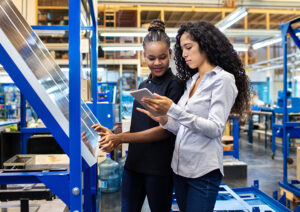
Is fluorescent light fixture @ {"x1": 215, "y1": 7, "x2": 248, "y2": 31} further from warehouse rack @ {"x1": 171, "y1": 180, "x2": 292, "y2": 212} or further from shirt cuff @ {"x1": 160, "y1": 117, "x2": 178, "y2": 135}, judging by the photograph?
shirt cuff @ {"x1": 160, "y1": 117, "x2": 178, "y2": 135}

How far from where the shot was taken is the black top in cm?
139

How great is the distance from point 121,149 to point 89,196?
3.89 meters

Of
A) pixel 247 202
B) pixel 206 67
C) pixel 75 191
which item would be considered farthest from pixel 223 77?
pixel 247 202

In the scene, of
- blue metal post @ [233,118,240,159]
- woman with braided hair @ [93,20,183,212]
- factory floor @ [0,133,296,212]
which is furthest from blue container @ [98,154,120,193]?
woman with braided hair @ [93,20,183,212]

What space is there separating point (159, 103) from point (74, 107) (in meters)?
0.36

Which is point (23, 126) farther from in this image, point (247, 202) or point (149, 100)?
point (247, 202)

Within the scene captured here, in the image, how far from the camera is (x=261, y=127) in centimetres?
825

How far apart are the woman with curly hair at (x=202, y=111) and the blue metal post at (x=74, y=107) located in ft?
1.08

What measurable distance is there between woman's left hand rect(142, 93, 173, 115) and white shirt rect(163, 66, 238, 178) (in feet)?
0.07

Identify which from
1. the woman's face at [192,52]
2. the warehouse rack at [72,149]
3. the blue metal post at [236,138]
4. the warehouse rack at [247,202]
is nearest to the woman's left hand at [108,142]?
the warehouse rack at [72,149]

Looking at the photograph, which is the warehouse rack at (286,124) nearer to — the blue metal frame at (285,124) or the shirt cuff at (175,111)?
the blue metal frame at (285,124)

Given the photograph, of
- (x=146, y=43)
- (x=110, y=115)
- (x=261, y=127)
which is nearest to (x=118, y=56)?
(x=261, y=127)

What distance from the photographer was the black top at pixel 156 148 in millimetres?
1390

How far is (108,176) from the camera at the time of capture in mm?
4234
